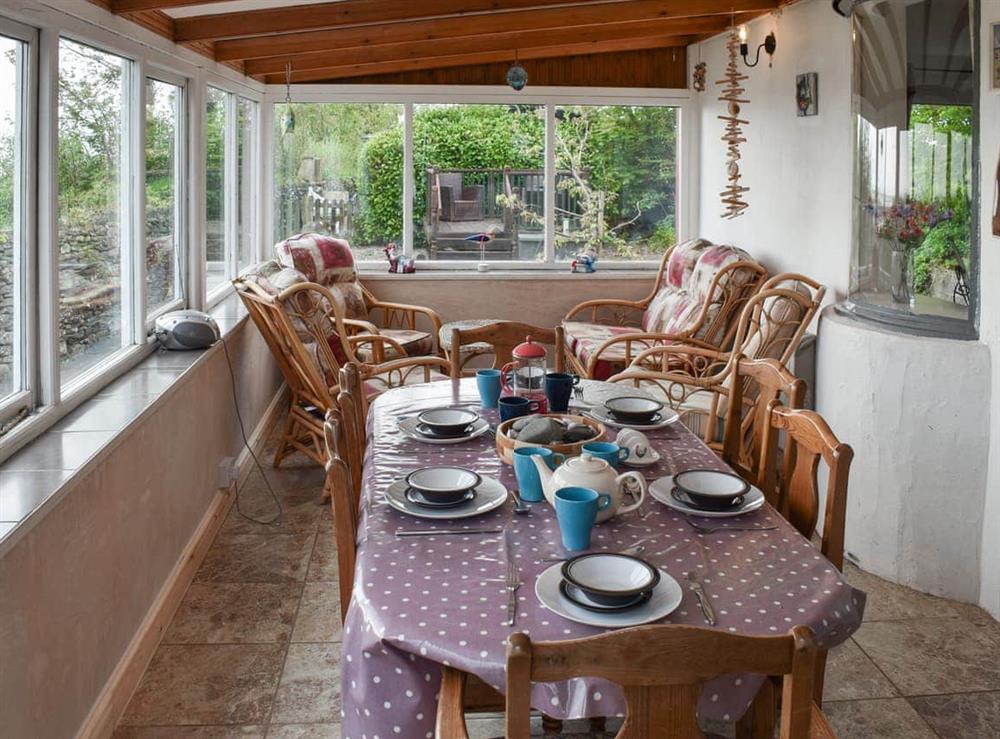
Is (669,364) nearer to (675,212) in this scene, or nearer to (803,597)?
(675,212)

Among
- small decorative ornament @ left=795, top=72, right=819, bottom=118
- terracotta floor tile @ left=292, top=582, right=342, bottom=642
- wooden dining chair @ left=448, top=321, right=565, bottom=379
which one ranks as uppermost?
small decorative ornament @ left=795, top=72, right=819, bottom=118

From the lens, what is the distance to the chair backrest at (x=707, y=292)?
5.40 m

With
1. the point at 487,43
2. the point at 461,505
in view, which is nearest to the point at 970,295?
the point at 461,505

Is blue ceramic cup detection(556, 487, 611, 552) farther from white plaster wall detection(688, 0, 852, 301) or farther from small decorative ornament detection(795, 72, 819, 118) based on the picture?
small decorative ornament detection(795, 72, 819, 118)

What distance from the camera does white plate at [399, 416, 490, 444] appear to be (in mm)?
2754

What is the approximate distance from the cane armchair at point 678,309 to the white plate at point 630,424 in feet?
5.48

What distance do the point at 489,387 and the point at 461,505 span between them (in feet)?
2.96

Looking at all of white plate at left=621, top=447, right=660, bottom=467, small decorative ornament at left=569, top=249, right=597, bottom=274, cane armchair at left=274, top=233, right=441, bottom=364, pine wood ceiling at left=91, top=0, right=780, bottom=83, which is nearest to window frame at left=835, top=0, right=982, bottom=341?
pine wood ceiling at left=91, top=0, right=780, bottom=83

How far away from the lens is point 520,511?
7.26 feet

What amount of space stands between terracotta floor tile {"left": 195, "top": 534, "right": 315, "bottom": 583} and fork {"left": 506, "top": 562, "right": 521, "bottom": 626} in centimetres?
201

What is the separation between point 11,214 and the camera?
2.75 metres

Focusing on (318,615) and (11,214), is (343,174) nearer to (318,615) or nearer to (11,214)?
(318,615)

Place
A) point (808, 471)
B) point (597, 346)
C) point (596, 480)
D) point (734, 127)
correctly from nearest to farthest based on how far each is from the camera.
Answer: point (596, 480)
point (808, 471)
point (597, 346)
point (734, 127)

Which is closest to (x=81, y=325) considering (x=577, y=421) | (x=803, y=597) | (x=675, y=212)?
(x=577, y=421)
